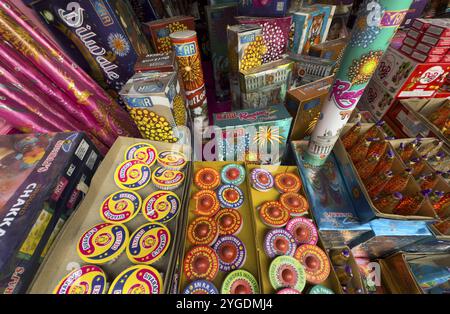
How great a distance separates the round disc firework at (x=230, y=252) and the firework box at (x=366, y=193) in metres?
0.53

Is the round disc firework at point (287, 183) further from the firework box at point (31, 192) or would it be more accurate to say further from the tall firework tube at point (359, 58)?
the firework box at point (31, 192)

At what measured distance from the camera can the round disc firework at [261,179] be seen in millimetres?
1001

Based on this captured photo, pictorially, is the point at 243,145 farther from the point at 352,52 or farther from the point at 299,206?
the point at 352,52

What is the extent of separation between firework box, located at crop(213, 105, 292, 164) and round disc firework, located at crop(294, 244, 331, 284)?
54 cm

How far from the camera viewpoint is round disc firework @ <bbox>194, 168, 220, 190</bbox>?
982 millimetres

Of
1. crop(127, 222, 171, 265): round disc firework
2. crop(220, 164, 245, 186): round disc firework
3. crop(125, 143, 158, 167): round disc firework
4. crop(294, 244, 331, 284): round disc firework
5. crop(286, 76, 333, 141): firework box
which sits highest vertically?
crop(286, 76, 333, 141): firework box

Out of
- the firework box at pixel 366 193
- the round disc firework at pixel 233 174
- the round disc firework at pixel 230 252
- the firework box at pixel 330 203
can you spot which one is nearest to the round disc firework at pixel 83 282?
the round disc firework at pixel 230 252

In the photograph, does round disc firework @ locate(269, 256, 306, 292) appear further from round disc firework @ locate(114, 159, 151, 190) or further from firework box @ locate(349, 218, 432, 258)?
round disc firework @ locate(114, 159, 151, 190)

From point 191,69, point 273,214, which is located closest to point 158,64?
point 191,69

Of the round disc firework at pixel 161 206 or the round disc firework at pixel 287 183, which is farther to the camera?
the round disc firework at pixel 287 183

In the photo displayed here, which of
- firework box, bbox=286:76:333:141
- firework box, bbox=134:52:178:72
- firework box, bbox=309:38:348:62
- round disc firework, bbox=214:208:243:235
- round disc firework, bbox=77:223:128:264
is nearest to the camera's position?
round disc firework, bbox=77:223:128:264

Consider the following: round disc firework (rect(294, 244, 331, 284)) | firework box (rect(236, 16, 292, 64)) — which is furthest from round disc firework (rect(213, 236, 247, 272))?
firework box (rect(236, 16, 292, 64))

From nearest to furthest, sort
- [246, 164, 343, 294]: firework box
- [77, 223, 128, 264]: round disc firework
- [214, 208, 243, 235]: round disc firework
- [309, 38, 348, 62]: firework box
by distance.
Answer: [77, 223, 128, 264]: round disc firework
[246, 164, 343, 294]: firework box
[214, 208, 243, 235]: round disc firework
[309, 38, 348, 62]: firework box
